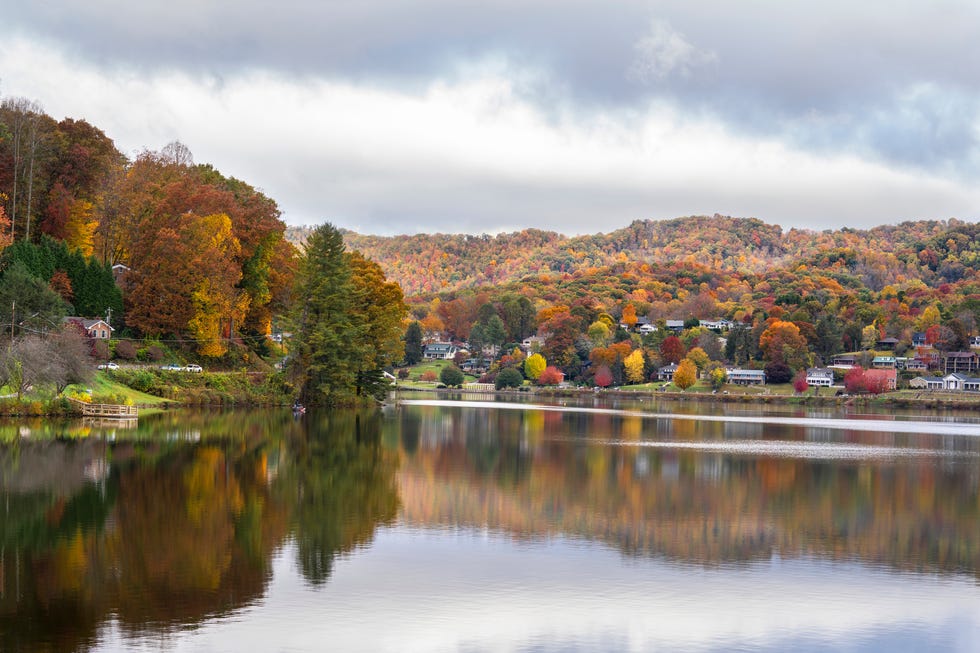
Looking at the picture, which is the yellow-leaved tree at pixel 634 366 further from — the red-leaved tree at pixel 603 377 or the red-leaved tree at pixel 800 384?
the red-leaved tree at pixel 800 384

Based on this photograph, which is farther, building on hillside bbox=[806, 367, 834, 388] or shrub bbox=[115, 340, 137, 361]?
building on hillside bbox=[806, 367, 834, 388]

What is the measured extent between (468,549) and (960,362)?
127016 mm

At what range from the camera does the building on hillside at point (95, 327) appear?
6063cm

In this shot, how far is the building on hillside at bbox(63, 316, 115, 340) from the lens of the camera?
2387 inches

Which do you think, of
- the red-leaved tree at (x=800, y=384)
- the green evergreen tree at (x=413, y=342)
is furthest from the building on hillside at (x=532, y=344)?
the red-leaved tree at (x=800, y=384)

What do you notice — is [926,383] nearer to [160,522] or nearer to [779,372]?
[779,372]

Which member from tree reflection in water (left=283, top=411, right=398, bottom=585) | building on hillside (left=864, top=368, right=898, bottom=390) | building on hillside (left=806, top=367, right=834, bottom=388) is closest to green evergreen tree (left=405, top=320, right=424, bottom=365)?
building on hillside (left=806, top=367, right=834, bottom=388)

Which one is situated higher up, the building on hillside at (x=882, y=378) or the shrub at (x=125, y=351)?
the shrub at (x=125, y=351)

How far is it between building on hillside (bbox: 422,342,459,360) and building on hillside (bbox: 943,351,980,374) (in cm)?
8041

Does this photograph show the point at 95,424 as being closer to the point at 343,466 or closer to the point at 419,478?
the point at 343,466

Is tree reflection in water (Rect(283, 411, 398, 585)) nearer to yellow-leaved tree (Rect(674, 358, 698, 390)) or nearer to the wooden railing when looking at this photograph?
the wooden railing

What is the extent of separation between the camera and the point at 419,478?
102ft

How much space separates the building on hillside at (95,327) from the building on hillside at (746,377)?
91.9m

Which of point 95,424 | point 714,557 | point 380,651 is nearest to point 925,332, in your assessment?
point 95,424
